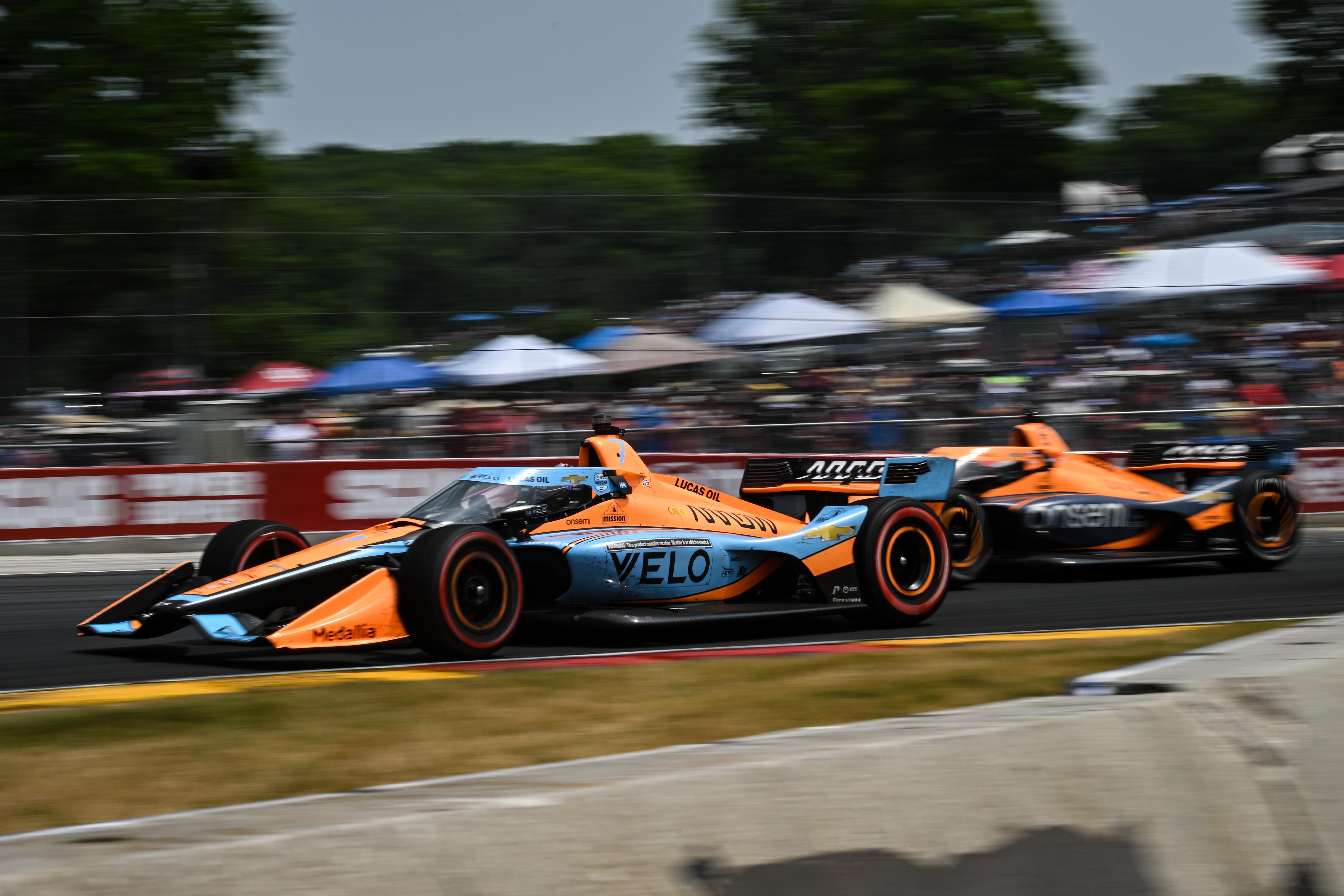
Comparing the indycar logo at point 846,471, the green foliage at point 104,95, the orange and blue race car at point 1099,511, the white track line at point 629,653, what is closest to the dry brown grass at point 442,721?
the white track line at point 629,653

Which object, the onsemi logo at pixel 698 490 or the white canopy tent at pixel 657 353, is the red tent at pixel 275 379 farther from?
the onsemi logo at pixel 698 490

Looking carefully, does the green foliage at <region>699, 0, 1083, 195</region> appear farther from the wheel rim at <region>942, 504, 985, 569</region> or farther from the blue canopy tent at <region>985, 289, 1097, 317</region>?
the wheel rim at <region>942, 504, 985, 569</region>

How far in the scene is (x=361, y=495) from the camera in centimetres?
1358

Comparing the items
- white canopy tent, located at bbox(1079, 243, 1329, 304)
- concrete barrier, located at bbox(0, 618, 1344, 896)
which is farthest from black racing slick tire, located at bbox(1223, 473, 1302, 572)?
concrete barrier, located at bbox(0, 618, 1344, 896)

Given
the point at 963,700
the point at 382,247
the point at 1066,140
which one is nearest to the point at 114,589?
the point at 382,247

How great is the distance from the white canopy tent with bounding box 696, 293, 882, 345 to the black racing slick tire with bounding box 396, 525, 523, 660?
8.65 meters

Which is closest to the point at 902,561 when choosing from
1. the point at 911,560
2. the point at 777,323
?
the point at 911,560

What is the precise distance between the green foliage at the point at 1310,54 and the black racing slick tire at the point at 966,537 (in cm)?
2487

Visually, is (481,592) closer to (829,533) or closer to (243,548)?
(243,548)

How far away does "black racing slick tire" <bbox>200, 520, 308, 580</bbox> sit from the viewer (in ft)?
23.6

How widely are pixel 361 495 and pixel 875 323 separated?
6041mm

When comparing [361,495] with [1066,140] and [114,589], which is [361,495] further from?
[1066,140]

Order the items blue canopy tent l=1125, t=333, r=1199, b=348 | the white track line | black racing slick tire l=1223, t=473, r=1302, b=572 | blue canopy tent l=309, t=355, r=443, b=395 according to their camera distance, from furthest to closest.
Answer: blue canopy tent l=1125, t=333, r=1199, b=348 → blue canopy tent l=309, t=355, r=443, b=395 → black racing slick tire l=1223, t=473, r=1302, b=572 → the white track line

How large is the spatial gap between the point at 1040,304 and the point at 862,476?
8.30m
